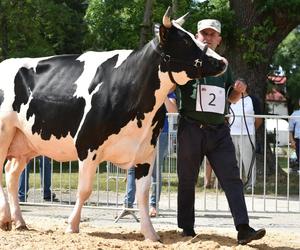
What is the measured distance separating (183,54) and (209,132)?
864mm

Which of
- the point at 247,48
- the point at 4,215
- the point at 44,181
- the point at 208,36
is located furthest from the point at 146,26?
the point at 4,215

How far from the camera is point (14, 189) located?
305 inches

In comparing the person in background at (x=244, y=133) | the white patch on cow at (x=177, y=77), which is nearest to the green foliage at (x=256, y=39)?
the person in background at (x=244, y=133)

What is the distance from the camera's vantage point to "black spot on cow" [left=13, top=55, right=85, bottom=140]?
691cm

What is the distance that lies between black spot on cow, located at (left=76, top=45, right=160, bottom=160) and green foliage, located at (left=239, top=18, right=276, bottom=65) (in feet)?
31.4

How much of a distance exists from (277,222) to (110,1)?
10614mm

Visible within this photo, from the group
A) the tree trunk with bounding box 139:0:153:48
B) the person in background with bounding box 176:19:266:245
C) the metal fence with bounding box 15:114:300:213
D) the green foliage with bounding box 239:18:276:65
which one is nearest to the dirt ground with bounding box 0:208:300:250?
the person in background with bounding box 176:19:266:245

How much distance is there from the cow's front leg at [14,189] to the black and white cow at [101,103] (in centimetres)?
20

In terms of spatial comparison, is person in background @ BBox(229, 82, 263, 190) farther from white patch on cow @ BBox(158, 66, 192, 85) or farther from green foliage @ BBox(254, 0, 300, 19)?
white patch on cow @ BBox(158, 66, 192, 85)

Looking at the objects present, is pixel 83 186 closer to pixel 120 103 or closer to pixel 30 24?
pixel 120 103

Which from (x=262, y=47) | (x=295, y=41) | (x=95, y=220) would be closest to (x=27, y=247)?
(x=95, y=220)

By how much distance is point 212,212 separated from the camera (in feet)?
35.3

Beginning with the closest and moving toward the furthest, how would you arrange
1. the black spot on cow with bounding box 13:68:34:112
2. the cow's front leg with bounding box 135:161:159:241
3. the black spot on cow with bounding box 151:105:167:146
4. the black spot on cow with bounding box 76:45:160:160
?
the black spot on cow with bounding box 76:45:160:160 → the black spot on cow with bounding box 151:105:167:146 → the cow's front leg with bounding box 135:161:159:241 → the black spot on cow with bounding box 13:68:34:112

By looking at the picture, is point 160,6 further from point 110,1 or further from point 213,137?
point 213,137
